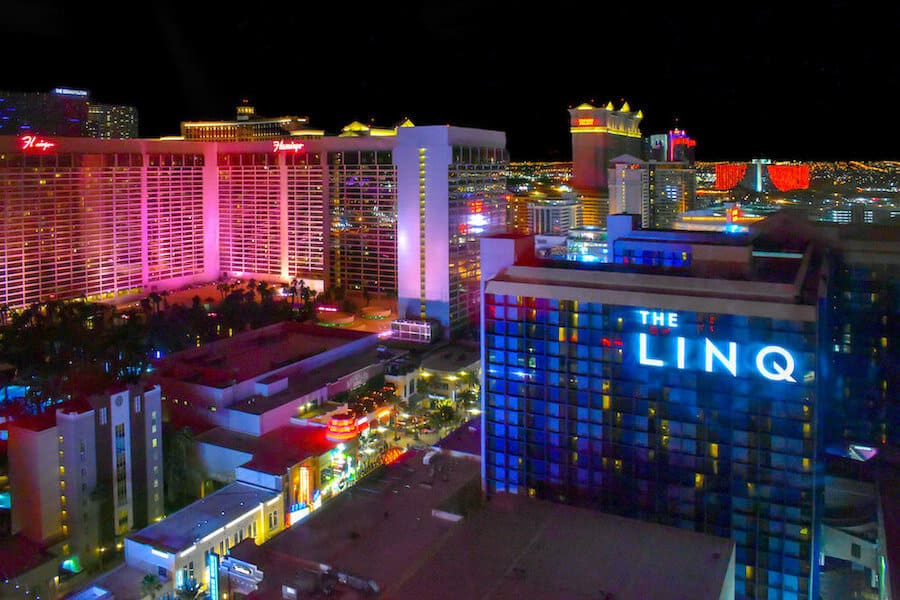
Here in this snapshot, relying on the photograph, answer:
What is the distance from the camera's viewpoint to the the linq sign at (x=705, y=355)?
8.31 metres

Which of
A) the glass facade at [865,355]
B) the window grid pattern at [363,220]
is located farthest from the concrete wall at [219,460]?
the window grid pattern at [363,220]

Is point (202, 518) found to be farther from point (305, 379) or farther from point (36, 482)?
point (305, 379)

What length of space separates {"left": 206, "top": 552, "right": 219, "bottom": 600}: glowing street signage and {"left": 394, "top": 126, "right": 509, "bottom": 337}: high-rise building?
13896 millimetres

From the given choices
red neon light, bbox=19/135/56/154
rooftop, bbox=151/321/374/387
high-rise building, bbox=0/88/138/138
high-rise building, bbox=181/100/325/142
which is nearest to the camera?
rooftop, bbox=151/321/374/387

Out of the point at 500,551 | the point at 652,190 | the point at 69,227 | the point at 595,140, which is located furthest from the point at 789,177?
the point at 500,551

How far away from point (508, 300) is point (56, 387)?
11.6 metres

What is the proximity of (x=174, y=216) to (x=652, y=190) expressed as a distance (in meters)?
19.9

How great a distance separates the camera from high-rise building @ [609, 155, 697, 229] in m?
34.3

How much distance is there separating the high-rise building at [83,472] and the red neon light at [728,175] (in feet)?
90.2

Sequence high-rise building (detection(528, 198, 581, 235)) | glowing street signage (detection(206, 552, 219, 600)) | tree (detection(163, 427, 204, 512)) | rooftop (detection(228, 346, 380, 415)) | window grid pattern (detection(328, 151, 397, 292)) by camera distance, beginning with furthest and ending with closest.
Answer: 1. high-rise building (detection(528, 198, 581, 235))
2. window grid pattern (detection(328, 151, 397, 292))
3. rooftop (detection(228, 346, 380, 415))
4. tree (detection(163, 427, 204, 512))
5. glowing street signage (detection(206, 552, 219, 600))

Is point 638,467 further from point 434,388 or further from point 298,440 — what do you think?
point 434,388

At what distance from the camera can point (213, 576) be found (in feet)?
33.7

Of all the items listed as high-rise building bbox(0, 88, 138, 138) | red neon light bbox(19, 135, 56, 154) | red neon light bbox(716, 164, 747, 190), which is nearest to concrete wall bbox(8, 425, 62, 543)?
red neon light bbox(19, 135, 56, 154)

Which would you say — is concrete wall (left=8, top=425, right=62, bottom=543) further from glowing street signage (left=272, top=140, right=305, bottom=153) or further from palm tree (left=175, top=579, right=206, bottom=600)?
glowing street signage (left=272, top=140, right=305, bottom=153)
